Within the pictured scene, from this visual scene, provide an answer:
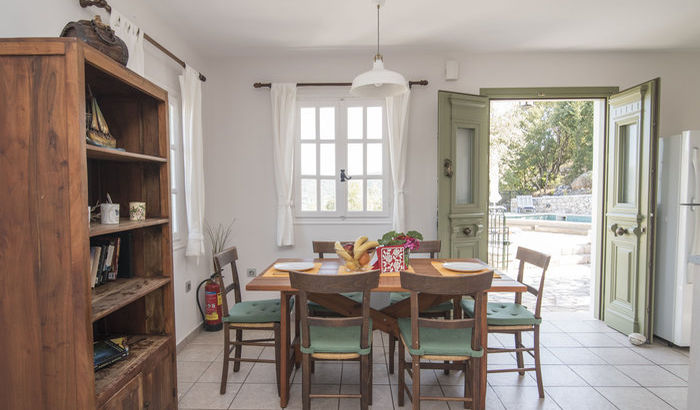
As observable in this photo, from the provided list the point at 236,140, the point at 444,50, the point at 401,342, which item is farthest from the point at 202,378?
the point at 444,50

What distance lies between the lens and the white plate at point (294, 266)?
95.4 inches

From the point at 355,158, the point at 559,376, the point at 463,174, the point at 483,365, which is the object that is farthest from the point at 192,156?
the point at 559,376

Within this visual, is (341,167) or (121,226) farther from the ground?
(341,167)

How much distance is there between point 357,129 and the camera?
3684mm

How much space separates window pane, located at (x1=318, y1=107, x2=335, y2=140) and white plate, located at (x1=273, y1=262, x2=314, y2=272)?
1.58 m

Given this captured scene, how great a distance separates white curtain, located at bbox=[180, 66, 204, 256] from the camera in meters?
3.04

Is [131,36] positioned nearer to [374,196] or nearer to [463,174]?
[374,196]

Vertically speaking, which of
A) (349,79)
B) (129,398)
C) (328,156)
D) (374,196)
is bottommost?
(129,398)

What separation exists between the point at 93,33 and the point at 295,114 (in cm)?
232

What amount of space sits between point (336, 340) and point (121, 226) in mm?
1233

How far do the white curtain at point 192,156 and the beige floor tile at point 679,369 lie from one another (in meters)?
3.86

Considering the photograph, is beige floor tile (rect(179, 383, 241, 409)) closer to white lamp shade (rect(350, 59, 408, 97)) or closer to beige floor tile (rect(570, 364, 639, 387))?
white lamp shade (rect(350, 59, 408, 97))

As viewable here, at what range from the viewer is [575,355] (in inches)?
115

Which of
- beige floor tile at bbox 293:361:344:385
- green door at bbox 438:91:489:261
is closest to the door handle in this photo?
green door at bbox 438:91:489:261
